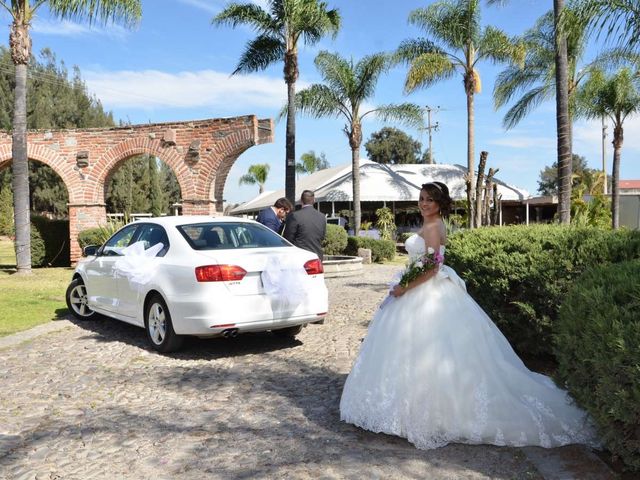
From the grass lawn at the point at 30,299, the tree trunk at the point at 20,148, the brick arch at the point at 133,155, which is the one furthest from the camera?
the brick arch at the point at 133,155

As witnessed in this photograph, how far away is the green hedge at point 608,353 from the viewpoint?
267 centimetres

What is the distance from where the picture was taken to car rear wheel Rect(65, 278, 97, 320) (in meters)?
8.36

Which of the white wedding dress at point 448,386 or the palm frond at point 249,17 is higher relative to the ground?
the palm frond at point 249,17

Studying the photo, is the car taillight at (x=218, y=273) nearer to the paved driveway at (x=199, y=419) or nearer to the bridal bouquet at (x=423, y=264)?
the paved driveway at (x=199, y=419)

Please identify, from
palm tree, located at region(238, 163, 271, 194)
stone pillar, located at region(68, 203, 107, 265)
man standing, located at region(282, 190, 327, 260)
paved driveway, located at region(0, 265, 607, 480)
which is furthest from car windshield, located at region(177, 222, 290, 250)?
palm tree, located at region(238, 163, 271, 194)

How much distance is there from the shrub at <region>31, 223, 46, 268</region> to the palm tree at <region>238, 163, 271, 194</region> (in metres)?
42.9

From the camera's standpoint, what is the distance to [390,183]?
31766mm

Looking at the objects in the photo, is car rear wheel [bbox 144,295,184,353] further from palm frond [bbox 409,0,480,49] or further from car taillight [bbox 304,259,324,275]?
palm frond [bbox 409,0,480,49]

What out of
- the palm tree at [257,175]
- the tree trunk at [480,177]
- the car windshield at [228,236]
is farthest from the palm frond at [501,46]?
the palm tree at [257,175]

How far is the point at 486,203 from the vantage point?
43.8ft

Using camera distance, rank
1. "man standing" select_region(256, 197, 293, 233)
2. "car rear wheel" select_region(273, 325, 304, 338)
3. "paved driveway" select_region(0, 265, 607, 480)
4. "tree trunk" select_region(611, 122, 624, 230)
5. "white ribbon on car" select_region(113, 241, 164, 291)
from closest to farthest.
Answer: "paved driveway" select_region(0, 265, 607, 480), "white ribbon on car" select_region(113, 241, 164, 291), "car rear wheel" select_region(273, 325, 304, 338), "man standing" select_region(256, 197, 293, 233), "tree trunk" select_region(611, 122, 624, 230)

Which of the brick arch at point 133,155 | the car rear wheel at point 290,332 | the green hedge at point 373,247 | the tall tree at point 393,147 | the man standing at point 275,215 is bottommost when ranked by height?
the car rear wheel at point 290,332

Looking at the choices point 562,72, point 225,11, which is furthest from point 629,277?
point 225,11

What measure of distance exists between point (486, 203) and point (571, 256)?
8723mm
